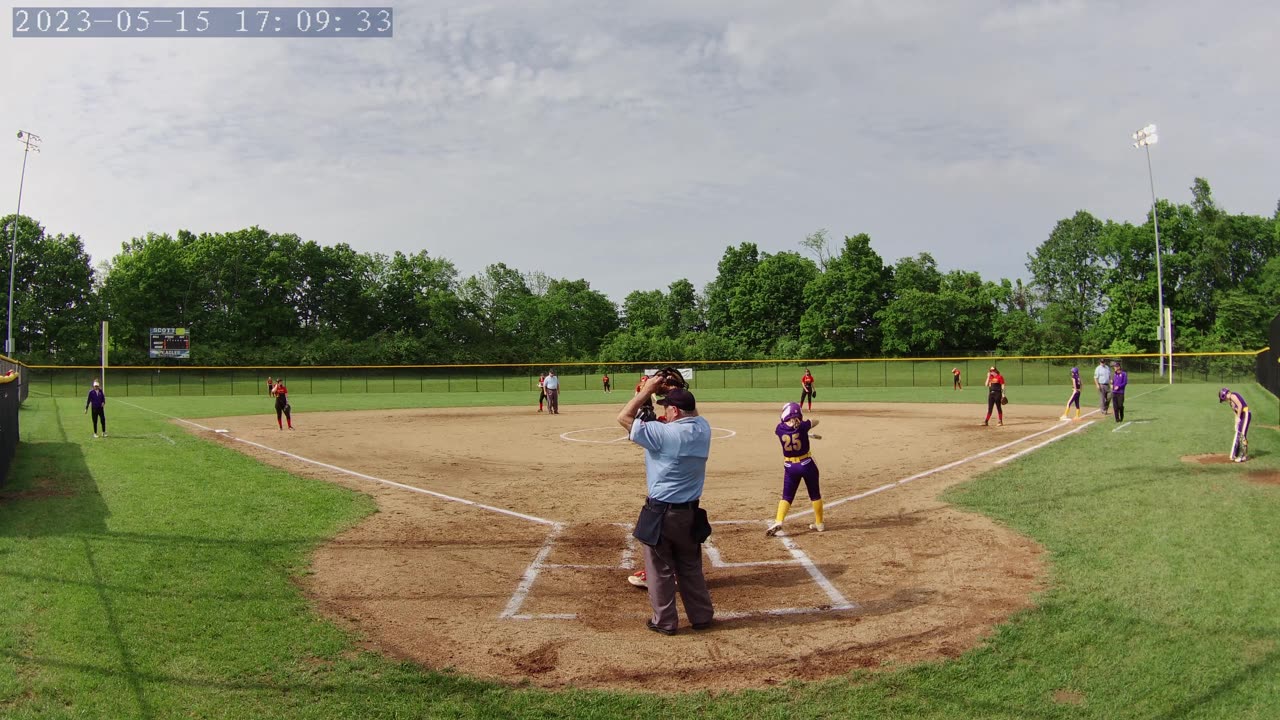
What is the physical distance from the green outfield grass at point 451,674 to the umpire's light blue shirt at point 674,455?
1738mm

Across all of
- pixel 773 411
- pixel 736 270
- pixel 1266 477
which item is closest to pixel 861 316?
pixel 736 270

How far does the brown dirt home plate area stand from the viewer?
625cm

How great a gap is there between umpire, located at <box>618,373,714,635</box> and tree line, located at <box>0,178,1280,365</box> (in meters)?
76.5

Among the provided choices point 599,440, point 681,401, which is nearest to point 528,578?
point 681,401

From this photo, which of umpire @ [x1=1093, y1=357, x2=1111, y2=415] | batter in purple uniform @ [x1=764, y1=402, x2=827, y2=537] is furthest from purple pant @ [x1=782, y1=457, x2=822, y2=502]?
umpire @ [x1=1093, y1=357, x2=1111, y2=415]

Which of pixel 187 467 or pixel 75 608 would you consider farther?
pixel 187 467

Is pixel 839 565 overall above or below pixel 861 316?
below

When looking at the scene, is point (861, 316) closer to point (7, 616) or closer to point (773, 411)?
point (773, 411)

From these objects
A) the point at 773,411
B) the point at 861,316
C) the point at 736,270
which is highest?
the point at 736,270

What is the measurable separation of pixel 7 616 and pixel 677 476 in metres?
5.66

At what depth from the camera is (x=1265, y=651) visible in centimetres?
599

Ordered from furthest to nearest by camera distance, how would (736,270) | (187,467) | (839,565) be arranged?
(736,270)
(187,467)
(839,565)

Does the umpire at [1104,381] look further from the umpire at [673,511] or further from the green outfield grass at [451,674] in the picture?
the umpire at [673,511]

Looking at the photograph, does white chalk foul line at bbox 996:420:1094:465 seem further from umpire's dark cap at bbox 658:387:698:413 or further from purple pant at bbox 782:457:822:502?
umpire's dark cap at bbox 658:387:698:413
